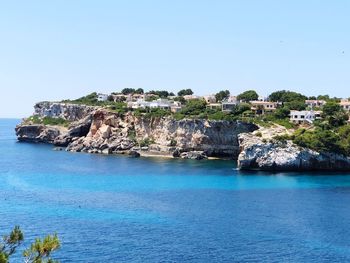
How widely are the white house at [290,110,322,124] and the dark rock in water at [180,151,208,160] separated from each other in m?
16.4

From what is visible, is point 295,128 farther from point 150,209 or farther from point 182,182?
point 150,209

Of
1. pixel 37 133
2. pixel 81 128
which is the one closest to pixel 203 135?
pixel 81 128

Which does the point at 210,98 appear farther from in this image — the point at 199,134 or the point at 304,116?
the point at 304,116

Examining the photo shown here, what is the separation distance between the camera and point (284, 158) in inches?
3017

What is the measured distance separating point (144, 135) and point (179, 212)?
182 feet

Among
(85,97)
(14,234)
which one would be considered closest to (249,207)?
(14,234)

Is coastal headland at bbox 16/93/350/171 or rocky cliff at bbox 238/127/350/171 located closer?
rocky cliff at bbox 238/127/350/171

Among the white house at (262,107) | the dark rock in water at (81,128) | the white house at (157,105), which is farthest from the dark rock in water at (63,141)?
the white house at (262,107)

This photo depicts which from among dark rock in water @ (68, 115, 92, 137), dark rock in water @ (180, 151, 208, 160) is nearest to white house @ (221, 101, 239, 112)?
dark rock in water @ (180, 151, 208, 160)

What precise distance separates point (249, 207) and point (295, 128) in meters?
36.9

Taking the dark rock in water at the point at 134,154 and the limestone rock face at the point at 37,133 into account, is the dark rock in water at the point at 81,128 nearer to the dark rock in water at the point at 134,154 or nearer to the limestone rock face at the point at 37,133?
the limestone rock face at the point at 37,133

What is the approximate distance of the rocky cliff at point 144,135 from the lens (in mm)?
93812

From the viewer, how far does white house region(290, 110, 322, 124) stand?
296 ft

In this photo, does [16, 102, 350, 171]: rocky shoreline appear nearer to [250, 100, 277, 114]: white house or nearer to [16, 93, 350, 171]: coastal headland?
[16, 93, 350, 171]: coastal headland
